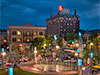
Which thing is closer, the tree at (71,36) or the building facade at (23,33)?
the building facade at (23,33)

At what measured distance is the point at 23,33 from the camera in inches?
2190

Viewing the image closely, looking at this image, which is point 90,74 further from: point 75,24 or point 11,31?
point 75,24

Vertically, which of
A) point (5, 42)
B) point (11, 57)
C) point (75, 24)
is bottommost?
point (11, 57)

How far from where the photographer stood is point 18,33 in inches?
2163

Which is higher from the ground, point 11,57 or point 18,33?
point 18,33

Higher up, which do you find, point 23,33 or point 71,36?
point 23,33

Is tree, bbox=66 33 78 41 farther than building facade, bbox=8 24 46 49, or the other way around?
tree, bbox=66 33 78 41

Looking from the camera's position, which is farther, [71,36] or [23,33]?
[71,36]

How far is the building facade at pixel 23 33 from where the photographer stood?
54122mm

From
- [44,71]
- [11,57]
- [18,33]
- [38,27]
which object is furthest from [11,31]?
[44,71]

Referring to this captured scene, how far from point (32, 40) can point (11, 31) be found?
10.4 m

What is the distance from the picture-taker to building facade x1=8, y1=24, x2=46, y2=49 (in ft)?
178

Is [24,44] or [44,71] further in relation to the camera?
[24,44]

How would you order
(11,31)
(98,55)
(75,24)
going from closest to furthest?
(98,55)
(11,31)
(75,24)
